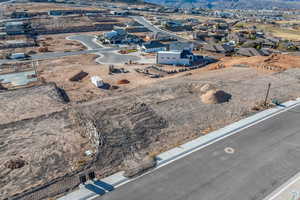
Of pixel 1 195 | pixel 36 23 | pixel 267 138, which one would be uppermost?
pixel 36 23

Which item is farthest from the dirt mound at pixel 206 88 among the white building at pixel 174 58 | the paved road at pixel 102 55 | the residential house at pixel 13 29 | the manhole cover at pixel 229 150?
the residential house at pixel 13 29

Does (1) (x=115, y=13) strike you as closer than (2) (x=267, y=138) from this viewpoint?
No

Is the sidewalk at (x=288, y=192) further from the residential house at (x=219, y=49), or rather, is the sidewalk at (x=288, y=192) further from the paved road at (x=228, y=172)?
the residential house at (x=219, y=49)

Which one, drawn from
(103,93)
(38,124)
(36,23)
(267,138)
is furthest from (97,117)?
(36,23)

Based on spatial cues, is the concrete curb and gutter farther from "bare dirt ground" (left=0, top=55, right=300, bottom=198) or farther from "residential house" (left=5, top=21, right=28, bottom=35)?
"residential house" (left=5, top=21, right=28, bottom=35)

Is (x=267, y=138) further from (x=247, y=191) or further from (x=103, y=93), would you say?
(x=103, y=93)
